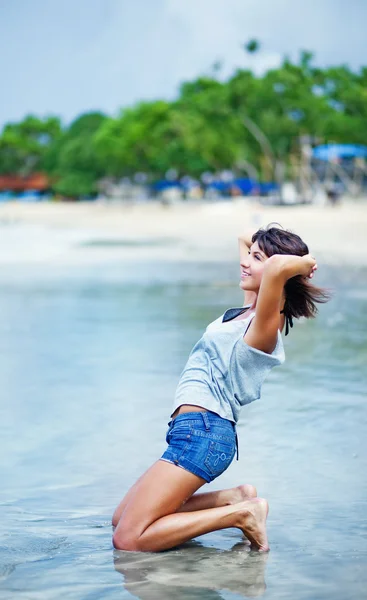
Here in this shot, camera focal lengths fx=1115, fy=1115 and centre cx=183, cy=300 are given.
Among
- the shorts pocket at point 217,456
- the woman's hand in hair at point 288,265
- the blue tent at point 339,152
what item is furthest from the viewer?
the blue tent at point 339,152

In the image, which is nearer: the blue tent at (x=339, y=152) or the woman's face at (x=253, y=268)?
the woman's face at (x=253, y=268)

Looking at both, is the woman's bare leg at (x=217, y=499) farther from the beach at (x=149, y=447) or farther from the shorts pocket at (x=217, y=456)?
the shorts pocket at (x=217, y=456)

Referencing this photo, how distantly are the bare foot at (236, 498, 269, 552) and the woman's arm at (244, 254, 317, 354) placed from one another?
0.68 metres

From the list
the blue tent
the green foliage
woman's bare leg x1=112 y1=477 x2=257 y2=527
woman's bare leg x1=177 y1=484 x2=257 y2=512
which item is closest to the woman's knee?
woman's bare leg x1=112 y1=477 x2=257 y2=527

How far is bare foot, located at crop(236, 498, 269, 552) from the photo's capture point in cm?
453

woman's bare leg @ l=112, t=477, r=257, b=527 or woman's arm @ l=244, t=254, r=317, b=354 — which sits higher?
woman's arm @ l=244, t=254, r=317, b=354

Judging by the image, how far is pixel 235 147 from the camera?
3049 inches

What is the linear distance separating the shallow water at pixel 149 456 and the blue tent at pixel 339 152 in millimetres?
65420

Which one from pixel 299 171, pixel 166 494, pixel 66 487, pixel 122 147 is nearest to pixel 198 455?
pixel 166 494

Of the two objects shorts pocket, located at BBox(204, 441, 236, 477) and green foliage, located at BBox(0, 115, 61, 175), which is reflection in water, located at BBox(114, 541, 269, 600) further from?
green foliage, located at BBox(0, 115, 61, 175)

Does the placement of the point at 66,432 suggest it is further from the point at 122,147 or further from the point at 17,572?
the point at 122,147

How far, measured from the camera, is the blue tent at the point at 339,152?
77.1 metres

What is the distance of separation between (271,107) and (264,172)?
15.3 m

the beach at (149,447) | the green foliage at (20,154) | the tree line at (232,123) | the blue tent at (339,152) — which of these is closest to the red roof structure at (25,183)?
the green foliage at (20,154)
